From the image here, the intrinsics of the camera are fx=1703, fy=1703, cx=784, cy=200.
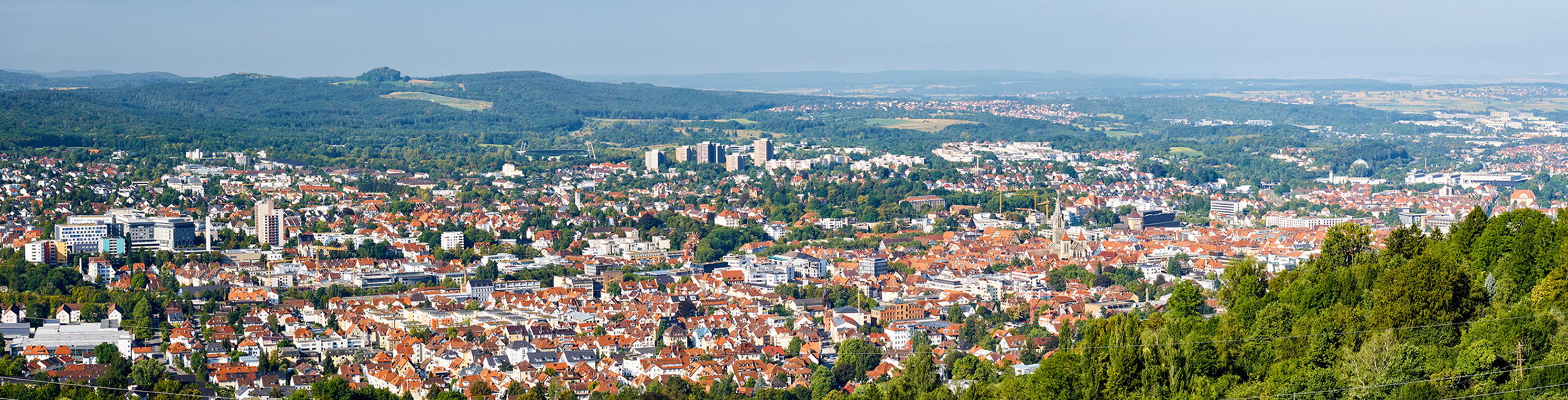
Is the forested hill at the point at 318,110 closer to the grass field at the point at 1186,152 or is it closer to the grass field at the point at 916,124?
the grass field at the point at 916,124

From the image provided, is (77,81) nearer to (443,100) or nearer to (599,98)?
(443,100)

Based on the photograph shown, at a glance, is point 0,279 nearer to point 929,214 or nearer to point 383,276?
point 383,276

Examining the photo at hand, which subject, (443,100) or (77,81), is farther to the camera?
(77,81)

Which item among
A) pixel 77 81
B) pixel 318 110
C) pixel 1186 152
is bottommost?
pixel 1186 152

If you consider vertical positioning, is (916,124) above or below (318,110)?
below

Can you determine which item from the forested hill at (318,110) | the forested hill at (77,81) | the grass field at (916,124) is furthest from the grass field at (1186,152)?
the forested hill at (77,81)

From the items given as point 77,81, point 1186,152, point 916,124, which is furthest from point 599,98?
point 1186,152

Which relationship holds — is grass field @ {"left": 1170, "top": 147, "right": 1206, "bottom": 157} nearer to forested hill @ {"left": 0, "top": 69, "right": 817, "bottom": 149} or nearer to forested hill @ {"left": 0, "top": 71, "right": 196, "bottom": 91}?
forested hill @ {"left": 0, "top": 69, "right": 817, "bottom": 149}
